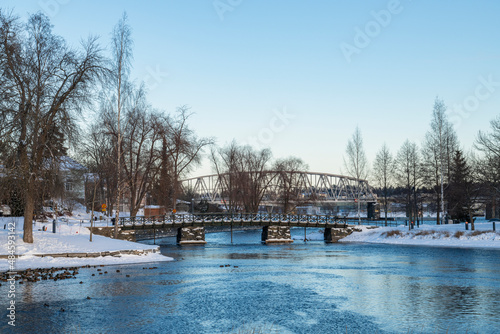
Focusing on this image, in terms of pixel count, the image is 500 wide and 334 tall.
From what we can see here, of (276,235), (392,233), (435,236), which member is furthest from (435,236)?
(276,235)

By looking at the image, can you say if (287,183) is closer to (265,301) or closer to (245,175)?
(245,175)

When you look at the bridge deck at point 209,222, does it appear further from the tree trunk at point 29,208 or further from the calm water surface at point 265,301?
the calm water surface at point 265,301

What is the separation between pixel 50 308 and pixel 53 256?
1223cm

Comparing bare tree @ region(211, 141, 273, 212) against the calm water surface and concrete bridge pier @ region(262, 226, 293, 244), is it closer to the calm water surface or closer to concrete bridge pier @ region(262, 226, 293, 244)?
concrete bridge pier @ region(262, 226, 293, 244)

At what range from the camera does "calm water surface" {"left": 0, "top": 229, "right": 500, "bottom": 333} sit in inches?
476

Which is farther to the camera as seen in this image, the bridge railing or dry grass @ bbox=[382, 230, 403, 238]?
dry grass @ bbox=[382, 230, 403, 238]

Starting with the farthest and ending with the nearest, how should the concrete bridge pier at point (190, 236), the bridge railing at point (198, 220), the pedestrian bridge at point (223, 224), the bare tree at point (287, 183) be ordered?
the bare tree at point (287, 183) → the concrete bridge pier at point (190, 236) → the pedestrian bridge at point (223, 224) → the bridge railing at point (198, 220)

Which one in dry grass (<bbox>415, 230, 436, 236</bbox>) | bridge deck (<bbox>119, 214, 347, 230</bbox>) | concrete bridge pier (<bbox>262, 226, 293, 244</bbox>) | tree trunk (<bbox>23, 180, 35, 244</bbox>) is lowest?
concrete bridge pier (<bbox>262, 226, 293, 244</bbox>)

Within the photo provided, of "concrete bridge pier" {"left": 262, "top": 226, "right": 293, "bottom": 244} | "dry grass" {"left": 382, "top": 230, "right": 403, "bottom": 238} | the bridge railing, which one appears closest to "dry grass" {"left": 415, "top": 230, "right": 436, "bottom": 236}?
"dry grass" {"left": 382, "top": 230, "right": 403, "bottom": 238}

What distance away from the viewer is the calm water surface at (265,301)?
1209 centimetres

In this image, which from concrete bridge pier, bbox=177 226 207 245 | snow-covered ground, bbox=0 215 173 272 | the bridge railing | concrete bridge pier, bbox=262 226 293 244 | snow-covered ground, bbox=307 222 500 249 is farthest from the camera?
concrete bridge pier, bbox=262 226 293 244

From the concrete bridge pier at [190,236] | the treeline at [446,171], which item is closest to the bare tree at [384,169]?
the treeline at [446,171]

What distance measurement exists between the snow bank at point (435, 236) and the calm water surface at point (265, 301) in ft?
61.6

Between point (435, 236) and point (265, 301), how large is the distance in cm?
3567
